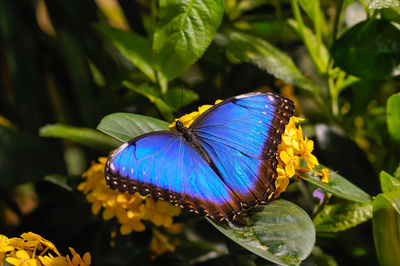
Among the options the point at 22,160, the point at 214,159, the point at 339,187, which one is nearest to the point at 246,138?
the point at 214,159

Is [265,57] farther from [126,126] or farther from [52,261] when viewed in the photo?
[52,261]

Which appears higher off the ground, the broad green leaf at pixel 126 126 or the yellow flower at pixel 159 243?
the broad green leaf at pixel 126 126

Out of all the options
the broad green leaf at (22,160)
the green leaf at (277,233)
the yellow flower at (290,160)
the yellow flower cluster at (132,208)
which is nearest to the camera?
the green leaf at (277,233)

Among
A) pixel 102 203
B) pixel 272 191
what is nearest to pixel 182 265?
pixel 102 203

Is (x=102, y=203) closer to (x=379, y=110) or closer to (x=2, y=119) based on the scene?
(x=379, y=110)

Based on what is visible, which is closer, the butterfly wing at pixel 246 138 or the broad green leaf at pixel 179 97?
the butterfly wing at pixel 246 138

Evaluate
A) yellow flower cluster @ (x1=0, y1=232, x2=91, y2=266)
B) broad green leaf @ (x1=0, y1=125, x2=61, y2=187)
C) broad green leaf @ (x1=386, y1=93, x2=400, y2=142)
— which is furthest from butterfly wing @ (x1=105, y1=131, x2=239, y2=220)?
broad green leaf @ (x1=0, y1=125, x2=61, y2=187)

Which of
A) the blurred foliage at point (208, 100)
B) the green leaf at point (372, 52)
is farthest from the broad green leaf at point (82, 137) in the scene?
the green leaf at point (372, 52)

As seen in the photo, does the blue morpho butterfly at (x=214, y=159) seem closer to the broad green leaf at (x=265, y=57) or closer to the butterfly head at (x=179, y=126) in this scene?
the butterfly head at (x=179, y=126)
